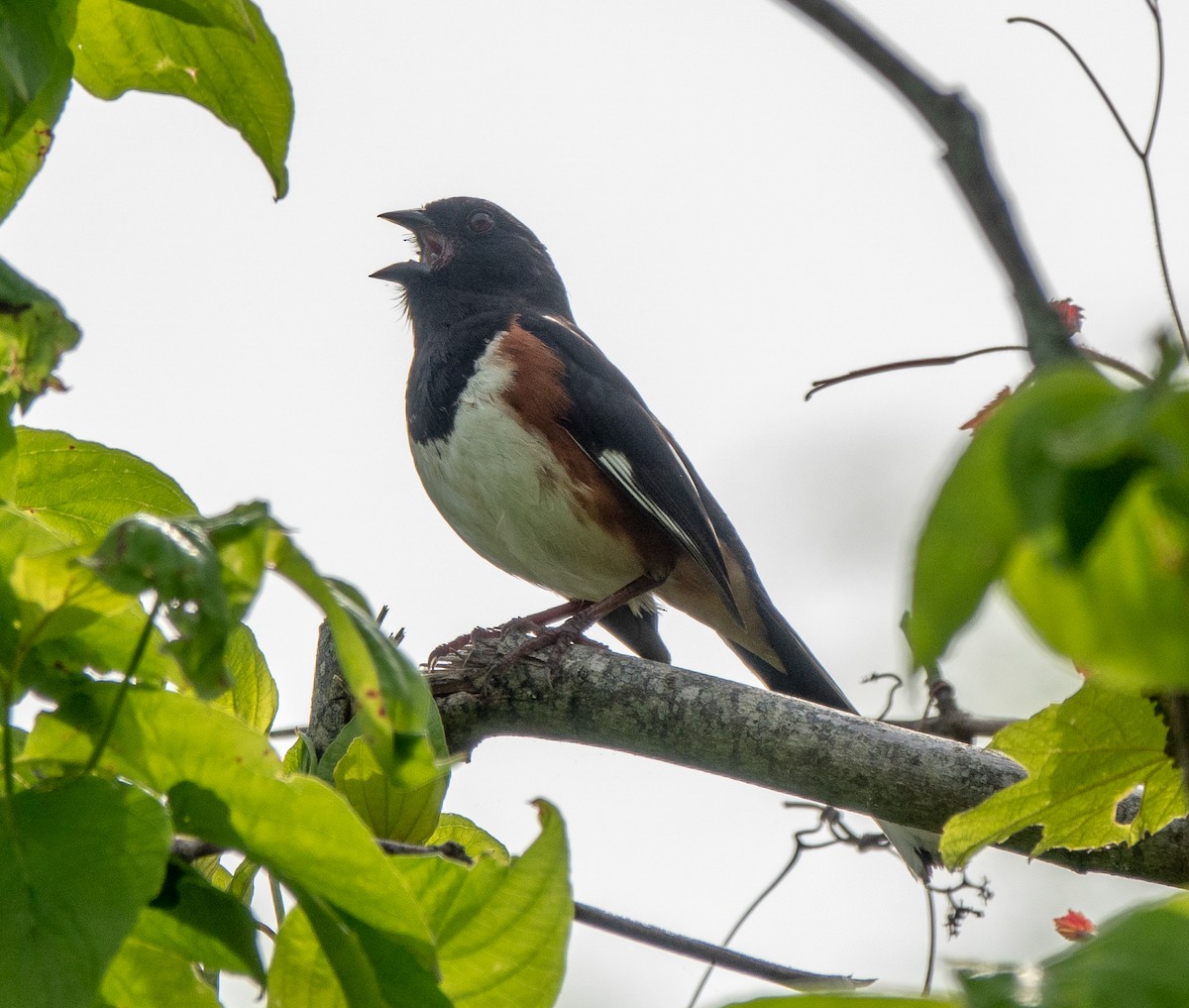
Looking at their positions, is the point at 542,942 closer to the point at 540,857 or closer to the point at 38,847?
the point at 540,857

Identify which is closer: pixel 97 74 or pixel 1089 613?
pixel 1089 613

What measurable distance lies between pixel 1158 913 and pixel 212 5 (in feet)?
3.29

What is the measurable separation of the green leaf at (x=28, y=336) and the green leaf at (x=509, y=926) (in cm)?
54

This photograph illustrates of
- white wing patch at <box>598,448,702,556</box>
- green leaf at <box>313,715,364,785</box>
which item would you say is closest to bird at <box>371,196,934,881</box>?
white wing patch at <box>598,448,702,556</box>

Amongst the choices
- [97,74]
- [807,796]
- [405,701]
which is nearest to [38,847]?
[405,701]

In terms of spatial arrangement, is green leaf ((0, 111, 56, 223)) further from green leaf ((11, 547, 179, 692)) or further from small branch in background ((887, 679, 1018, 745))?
small branch in background ((887, 679, 1018, 745))

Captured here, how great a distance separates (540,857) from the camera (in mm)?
1134

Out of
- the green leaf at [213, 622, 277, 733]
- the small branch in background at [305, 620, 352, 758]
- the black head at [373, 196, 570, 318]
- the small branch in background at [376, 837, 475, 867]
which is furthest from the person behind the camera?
the black head at [373, 196, 570, 318]

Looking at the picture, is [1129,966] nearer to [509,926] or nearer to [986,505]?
[986,505]

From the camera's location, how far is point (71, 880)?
941 mm

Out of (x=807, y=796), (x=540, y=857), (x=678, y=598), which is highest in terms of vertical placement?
(x=678, y=598)

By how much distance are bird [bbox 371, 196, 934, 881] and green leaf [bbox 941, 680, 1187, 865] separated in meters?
2.59

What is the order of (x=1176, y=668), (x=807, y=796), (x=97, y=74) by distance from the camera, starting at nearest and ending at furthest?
(x=1176, y=668), (x=97, y=74), (x=807, y=796)

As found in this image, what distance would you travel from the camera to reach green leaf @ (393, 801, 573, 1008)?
113 cm
